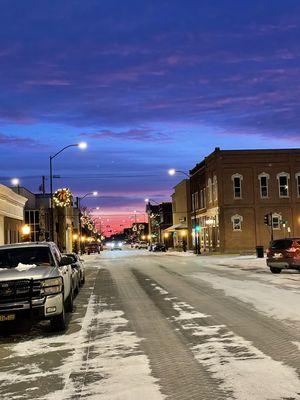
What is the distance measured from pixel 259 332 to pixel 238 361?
8.43 ft

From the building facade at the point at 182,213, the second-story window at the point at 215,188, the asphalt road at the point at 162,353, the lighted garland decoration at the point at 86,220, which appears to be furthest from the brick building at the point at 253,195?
the lighted garland decoration at the point at 86,220

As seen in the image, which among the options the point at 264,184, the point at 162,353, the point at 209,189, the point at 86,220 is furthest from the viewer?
the point at 86,220

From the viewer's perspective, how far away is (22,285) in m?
11.1

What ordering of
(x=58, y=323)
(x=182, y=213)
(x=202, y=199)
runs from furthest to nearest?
1. (x=182, y=213)
2. (x=202, y=199)
3. (x=58, y=323)

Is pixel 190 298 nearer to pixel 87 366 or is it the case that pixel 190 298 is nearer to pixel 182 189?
pixel 87 366

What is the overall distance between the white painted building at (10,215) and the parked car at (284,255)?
18935 millimetres

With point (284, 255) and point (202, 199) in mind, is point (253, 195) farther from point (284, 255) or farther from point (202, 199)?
point (284, 255)

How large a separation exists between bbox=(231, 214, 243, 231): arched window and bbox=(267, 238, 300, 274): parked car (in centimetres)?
3377

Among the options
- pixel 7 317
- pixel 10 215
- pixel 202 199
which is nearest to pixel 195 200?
pixel 202 199

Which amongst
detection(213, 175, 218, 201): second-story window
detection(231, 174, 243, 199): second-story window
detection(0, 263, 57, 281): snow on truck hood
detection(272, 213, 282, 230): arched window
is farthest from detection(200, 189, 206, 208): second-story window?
detection(0, 263, 57, 281): snow on truck hood

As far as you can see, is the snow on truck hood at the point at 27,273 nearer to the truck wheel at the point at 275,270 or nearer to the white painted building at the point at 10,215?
the truck wheel at the point at 275,270

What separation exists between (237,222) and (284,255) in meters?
34.9

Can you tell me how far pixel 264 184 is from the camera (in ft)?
207

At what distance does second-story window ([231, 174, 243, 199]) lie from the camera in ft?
205
